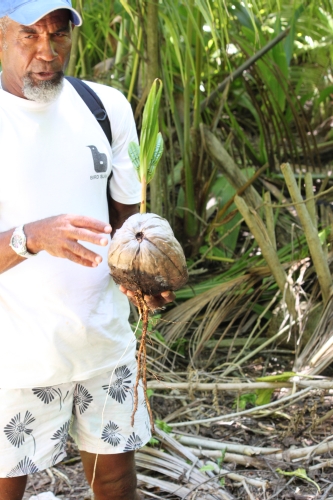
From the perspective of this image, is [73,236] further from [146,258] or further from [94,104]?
[94,104]

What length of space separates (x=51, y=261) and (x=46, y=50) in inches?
22.5

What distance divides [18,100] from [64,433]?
0.98 meters

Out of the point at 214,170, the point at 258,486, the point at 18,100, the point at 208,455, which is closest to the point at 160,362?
the point at 208,455

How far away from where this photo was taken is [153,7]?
3100 mm

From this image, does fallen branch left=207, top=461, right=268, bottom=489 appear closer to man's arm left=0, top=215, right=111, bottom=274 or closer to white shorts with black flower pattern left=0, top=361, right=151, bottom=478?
white shorts with black flower pattern left=0, top=361, right=151, bottom=478

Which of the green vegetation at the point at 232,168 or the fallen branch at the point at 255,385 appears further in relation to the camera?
the green vegetation at the point at 232,168

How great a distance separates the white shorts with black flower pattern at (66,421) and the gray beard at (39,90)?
0.81m

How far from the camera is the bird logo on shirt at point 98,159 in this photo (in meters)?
1.87

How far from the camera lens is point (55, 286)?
1834 millimetres

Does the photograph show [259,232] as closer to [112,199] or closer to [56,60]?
[112,199]

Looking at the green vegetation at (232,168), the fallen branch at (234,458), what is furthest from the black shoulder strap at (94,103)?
the fallen branch at (234,458)

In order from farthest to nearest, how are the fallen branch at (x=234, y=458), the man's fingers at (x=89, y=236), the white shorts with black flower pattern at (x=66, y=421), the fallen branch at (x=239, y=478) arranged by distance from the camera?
the fallen branch at (x=234, y=458) → the fallen branch at (x=239, y=478) → the white shorts with black flower pattern at (x=66, y=421) → the man's fingers at (x=89, y=236)

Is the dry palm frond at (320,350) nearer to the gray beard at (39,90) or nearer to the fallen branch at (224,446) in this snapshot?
the fallen branch at (224,446)

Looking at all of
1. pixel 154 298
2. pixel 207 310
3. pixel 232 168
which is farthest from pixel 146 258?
pixel 232 168
